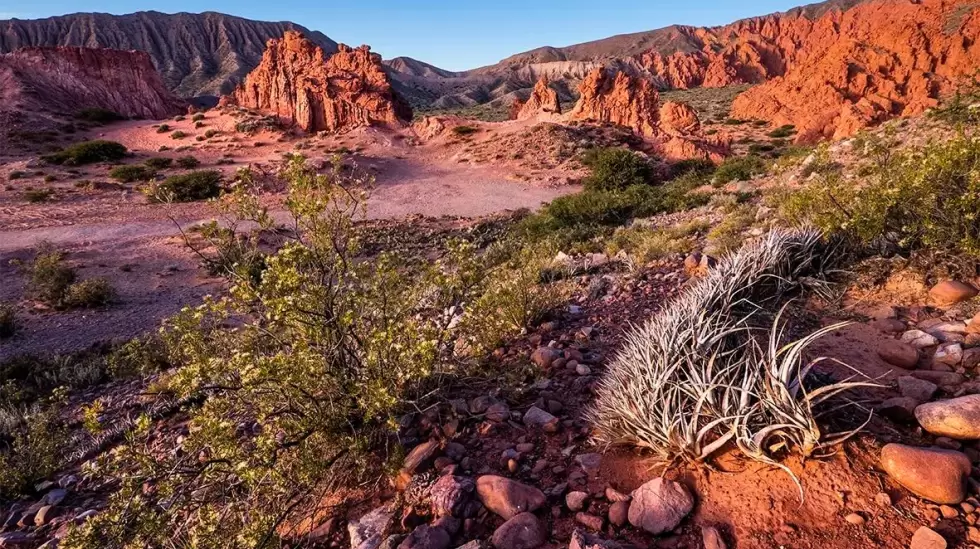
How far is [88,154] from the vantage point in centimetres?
2423

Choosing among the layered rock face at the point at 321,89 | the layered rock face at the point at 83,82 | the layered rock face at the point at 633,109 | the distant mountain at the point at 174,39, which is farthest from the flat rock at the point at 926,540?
the distant mountain at the point at 174,39

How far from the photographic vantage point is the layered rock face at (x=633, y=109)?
28.0m

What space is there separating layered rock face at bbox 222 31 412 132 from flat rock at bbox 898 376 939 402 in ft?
103

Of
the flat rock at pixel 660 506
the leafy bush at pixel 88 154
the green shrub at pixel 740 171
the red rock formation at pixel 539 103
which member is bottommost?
the flat rock at pixel 660 506

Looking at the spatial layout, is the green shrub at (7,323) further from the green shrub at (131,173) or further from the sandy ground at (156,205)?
the green shrub at (131,173)

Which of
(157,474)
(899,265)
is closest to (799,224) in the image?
(899,265)

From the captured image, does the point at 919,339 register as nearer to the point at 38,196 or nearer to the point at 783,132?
the point at 38,196

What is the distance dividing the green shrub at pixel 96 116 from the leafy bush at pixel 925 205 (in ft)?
138

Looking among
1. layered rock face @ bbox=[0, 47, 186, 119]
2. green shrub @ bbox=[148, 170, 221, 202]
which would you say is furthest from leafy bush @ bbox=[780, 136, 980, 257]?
layered rock face @ bbox=[0, 47, 186, 119]

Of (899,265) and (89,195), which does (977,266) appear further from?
(89,195)

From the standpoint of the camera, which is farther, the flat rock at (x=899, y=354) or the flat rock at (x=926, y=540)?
the flat rock at (x=899, y=354)

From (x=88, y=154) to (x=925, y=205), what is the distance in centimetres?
3201

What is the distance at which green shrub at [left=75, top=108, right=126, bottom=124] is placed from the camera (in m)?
32.2

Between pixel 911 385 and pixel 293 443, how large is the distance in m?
3.32
